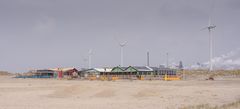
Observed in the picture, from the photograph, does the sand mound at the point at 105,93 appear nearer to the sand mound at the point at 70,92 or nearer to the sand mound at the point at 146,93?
the sand mound at the point at 70,92

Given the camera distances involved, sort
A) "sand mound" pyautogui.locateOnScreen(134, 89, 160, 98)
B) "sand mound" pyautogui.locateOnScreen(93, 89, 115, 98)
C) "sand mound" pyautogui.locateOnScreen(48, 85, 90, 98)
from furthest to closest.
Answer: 1. "sand mound" pyautogui.locateOnScreen(48, 85, 90, 98)
2. "sand mound" pyautogui.locateOnScreen(93, 89, 115, 98)
3. "sand mound" pyautogui.locateOnScreen(134, 89, 160, 98)

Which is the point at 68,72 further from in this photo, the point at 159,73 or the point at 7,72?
the point at 7,72

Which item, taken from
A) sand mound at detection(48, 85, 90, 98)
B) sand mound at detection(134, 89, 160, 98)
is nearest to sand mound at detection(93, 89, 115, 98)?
sand mound at detection(48, 85, 90, 98)

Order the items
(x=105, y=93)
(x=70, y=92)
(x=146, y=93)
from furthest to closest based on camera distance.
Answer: (x=70, y=92), (x=105, y=93), (x=146, y=93)

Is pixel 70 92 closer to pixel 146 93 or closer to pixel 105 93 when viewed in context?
pixel 105 93

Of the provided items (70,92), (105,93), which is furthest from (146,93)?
(70,92)

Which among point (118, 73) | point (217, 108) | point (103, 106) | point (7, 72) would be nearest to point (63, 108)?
point (103, 106)

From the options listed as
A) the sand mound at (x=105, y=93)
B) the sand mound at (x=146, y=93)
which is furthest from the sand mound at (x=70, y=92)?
the sand mound at (x=146, y=93)

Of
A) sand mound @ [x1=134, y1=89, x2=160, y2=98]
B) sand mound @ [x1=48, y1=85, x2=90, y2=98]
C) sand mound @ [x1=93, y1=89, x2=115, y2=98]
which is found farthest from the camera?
sand mound @ [x1=48, y1=85, x2=90, y2=98]

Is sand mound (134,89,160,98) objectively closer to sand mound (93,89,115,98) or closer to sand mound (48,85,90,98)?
sand mound (93,89,115,98)

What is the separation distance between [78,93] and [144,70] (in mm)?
48854

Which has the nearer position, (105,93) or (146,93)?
(146,93)

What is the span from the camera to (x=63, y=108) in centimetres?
2261

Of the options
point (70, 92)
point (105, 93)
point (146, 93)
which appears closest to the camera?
point (146, 93)
